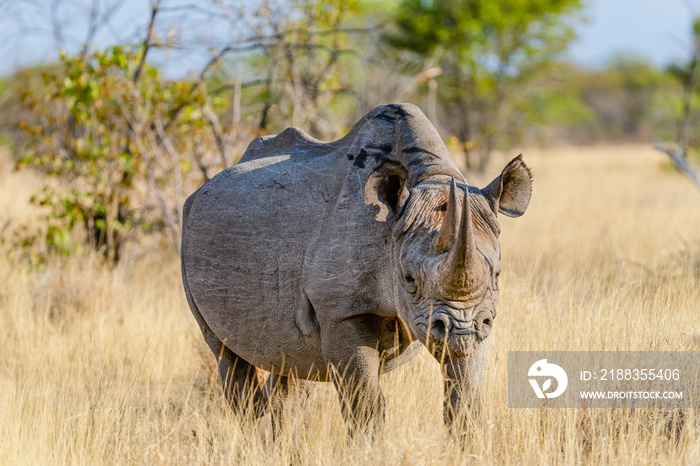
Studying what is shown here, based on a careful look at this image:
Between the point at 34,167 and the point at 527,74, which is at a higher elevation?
the point at 527,74

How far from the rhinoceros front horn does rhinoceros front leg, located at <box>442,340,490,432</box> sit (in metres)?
0.48

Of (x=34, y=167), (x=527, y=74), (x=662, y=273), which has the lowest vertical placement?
(x=662, y=273)

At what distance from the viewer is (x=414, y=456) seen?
3158mm

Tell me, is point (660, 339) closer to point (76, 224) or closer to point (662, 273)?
point (662, 273)

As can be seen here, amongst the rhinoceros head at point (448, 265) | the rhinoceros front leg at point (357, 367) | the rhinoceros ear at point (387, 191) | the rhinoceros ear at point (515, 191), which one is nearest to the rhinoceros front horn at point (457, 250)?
the rhinoceros head at point (448, 265)

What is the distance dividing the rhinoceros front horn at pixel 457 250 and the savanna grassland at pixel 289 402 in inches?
30.8

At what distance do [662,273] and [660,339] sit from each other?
80.0 inches

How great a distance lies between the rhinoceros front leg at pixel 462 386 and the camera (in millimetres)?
3203

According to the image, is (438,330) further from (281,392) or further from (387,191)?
(281,392)

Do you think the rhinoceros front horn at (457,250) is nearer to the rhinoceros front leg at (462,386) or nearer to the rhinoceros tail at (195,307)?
the rhinoceros front leg at (462,386)

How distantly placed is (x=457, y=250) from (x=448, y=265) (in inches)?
2.9

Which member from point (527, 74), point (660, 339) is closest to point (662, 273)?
point (660, 339)

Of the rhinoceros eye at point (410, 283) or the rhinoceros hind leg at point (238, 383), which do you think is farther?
the rhinoceros hind leg at point (238, 383)

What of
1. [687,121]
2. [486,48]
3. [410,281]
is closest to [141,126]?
[410,281]
